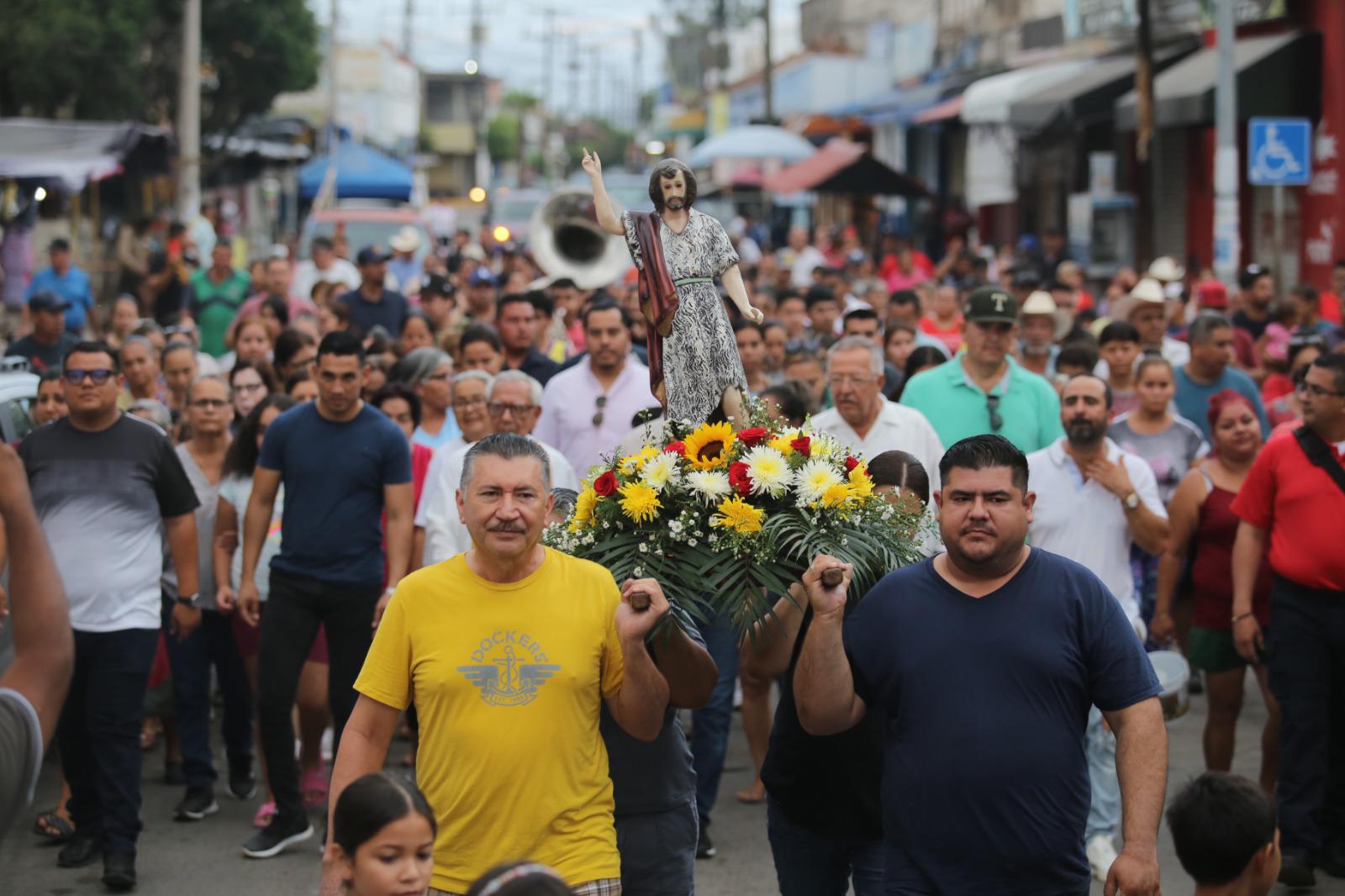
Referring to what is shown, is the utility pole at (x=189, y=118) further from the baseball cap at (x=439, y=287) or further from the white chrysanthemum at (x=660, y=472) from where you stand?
the white chrysanthemum at (x=660, y=472)

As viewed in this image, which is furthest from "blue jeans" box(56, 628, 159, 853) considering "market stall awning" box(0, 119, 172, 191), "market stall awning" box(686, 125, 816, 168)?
"market stall awning" box(686, 125, 816, 168)

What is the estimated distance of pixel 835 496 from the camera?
5.07m

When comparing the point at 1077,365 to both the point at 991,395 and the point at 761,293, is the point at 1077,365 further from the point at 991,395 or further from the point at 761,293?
the point at 761,293

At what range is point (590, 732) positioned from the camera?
4754 mm

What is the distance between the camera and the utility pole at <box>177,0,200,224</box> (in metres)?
26.3

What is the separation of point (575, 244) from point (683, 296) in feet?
26.1

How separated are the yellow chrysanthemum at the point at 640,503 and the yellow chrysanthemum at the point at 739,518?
0.17 metres

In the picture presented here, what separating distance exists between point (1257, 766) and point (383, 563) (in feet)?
14.8

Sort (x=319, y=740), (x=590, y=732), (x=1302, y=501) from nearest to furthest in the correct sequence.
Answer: (x=590, y=732) → (x=1302, y=501) → (x=319, y=740)

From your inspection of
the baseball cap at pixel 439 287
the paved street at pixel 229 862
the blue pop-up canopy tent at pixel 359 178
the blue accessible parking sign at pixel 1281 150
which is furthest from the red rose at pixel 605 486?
the blue pop-up canopy tent at pixel 359 178

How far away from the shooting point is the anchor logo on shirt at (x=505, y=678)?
4.62m

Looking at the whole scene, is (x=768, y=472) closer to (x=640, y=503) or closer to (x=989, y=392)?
(x=640, y=503)

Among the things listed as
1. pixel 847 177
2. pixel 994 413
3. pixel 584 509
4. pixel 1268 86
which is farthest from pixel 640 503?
pixel 847 177

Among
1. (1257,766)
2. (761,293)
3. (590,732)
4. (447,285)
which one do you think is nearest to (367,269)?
(447,285)
